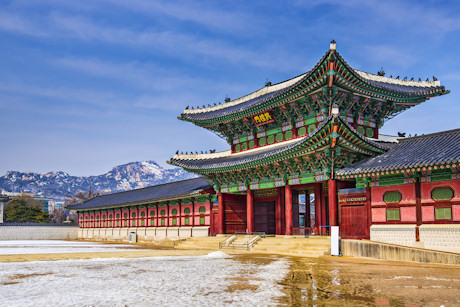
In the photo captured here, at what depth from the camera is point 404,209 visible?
858 inches

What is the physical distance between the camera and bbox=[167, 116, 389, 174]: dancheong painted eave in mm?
23609

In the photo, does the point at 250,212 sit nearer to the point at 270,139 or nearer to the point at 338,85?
the point at 270,139

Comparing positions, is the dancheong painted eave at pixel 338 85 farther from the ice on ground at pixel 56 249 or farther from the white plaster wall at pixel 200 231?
the ice on ground at pixel 56 249

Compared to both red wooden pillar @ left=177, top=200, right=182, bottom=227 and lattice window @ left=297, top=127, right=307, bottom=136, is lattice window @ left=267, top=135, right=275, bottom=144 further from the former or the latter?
red wooden pillar @ left=177, top=200, right=182, bottom=227

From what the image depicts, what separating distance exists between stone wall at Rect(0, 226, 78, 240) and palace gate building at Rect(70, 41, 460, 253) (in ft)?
88.5

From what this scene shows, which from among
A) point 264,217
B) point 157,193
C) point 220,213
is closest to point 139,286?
point 220,213

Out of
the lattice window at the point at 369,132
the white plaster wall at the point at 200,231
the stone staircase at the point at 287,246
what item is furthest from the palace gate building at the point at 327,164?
the stone staircase at the point at 287,246

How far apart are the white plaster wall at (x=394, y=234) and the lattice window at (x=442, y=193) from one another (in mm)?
1851

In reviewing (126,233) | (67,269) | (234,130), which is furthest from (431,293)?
(126,233)

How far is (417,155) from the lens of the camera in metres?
21.5

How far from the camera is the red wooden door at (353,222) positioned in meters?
23.5

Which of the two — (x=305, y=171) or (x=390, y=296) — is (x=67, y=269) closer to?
(x=390, y=296)

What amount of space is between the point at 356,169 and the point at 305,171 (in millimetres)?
5022

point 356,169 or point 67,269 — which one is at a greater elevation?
point 356,169
